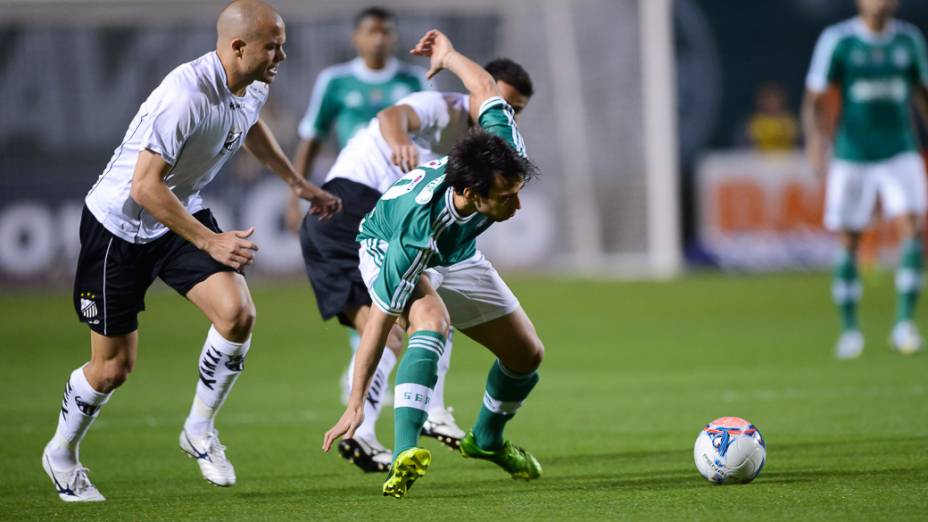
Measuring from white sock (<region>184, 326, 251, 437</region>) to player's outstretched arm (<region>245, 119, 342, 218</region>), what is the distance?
0.96 metres

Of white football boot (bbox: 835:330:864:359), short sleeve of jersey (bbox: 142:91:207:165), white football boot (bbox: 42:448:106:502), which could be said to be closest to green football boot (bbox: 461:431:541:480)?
white football boot (bbox: 42:448:106:502)

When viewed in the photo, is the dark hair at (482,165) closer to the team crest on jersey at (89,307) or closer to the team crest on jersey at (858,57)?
the team crest on jersey at (89,307)

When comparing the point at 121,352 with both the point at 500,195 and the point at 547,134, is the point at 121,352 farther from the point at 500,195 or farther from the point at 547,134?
the point at 547,134

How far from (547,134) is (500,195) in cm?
1529

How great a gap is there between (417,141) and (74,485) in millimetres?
2445

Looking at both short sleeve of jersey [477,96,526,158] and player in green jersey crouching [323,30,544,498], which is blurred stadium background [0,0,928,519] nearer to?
player in green jersey crouching [323,30,544,498]

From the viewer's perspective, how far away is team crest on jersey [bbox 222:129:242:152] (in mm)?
6070

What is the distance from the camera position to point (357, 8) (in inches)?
810

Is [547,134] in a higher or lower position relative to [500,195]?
lower

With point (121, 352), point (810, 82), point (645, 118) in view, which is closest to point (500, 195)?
point (121, 352)

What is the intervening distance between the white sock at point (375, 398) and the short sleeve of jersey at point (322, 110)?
313 cm

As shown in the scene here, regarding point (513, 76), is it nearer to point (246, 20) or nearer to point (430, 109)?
point (430, 109)

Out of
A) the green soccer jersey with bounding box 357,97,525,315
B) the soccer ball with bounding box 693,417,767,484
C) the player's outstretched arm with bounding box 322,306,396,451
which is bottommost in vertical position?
the soccer ball with bounding box 693,417,767,484

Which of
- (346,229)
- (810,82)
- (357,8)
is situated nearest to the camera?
(346,229)
